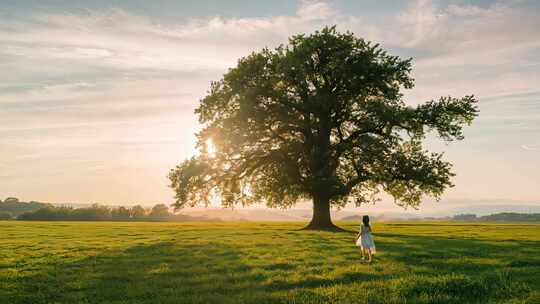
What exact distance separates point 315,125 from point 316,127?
0.29 metres

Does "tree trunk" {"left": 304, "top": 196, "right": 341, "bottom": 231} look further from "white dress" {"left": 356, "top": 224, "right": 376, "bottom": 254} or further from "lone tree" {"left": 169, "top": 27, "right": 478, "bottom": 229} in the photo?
"white dress" {"left": 356, "top": 224, "right": 376, "bottom": 254}

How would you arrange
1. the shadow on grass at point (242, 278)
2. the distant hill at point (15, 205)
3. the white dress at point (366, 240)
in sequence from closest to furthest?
the shadow on grass at point (242, 278) < the white dress at point (366, 240) < the distant hill at point (15, 205)

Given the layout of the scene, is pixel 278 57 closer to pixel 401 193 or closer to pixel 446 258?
pixel 401 193

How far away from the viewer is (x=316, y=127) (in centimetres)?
4416

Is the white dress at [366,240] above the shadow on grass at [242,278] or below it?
above

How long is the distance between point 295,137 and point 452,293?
33.3m

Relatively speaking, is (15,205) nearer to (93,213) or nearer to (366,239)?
(93,213)

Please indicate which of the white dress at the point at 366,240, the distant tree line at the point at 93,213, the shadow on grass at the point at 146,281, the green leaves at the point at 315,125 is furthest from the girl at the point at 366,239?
the distant tree line at the point at 93,213

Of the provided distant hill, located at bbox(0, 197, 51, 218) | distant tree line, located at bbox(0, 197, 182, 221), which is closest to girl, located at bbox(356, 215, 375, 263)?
distant tree line, located at bbox(0, 197, 182, 221)

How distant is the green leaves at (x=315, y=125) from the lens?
136 ft

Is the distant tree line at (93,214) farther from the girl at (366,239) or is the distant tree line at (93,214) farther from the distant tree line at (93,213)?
the girl at (366,239)

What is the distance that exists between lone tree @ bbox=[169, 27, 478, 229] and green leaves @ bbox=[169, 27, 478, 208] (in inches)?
3.8

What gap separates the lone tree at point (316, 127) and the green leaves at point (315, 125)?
0.10m

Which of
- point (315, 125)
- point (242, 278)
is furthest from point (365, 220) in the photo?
point (315, 125)
